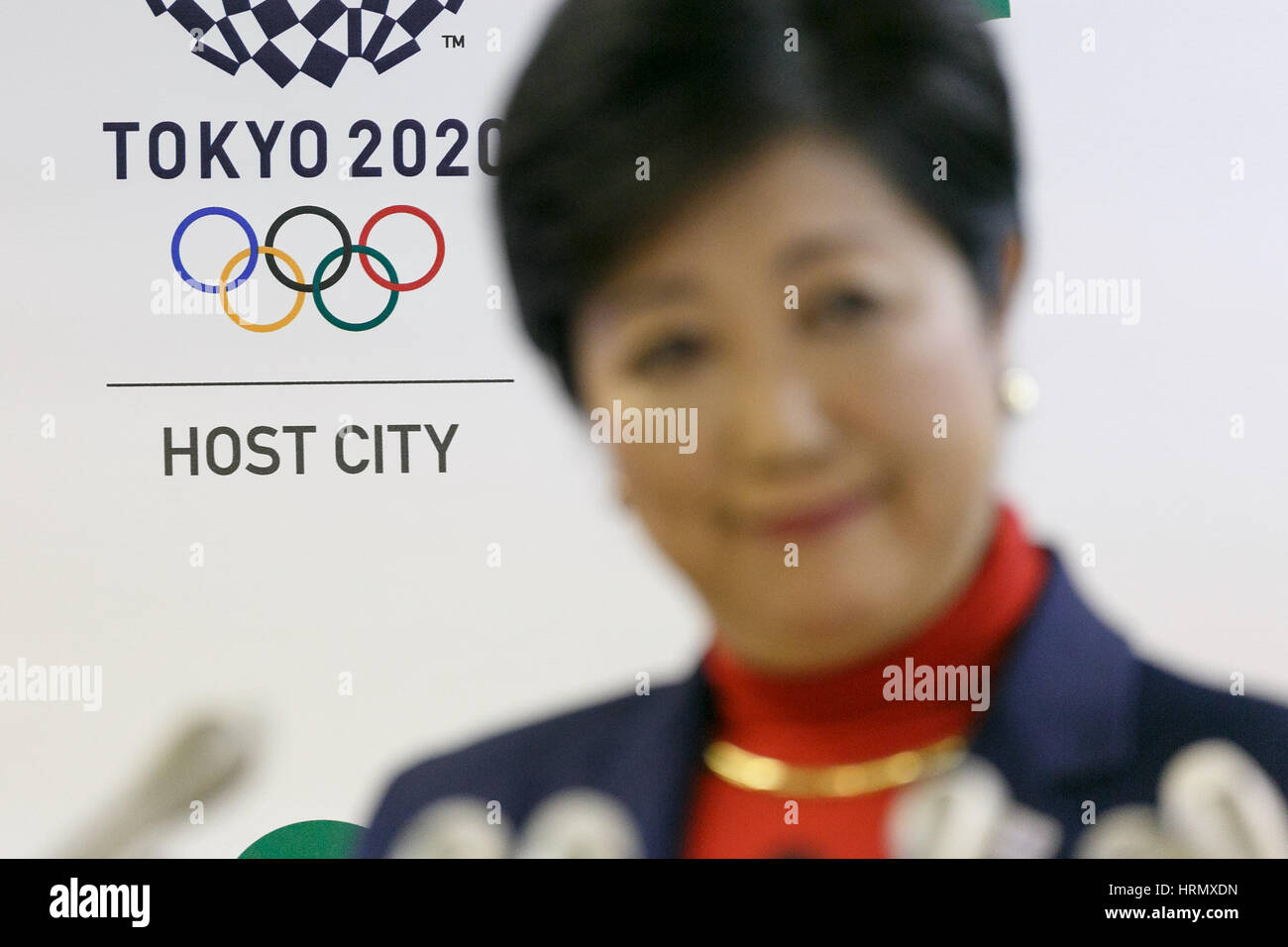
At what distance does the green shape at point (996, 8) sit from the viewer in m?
1.52

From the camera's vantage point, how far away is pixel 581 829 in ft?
5.16

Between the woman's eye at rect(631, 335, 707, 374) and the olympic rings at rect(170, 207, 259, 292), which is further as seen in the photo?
the olympic rings at rect(170, 207, 259, 292)

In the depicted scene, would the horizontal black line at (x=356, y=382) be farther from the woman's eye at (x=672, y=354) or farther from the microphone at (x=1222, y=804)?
the microphone at (x=1222, y=804)

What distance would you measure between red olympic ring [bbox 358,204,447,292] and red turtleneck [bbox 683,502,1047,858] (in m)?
0.65

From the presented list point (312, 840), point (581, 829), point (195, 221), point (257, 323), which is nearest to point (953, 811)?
point (581, 829)

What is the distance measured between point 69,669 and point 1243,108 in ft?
5.58

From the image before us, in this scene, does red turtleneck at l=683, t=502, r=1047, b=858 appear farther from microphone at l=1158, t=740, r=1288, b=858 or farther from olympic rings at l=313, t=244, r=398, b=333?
olympic rings at l=313, t=244, r=398, b=333

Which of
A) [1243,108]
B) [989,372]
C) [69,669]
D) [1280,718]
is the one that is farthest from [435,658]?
[1243,108]

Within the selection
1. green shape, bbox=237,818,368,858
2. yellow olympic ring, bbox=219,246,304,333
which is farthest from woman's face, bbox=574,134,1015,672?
green shape, bbox=237,818,368,858

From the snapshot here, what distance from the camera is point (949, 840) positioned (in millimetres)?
1515

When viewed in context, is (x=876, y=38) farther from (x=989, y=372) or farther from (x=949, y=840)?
(x=949, y=840)

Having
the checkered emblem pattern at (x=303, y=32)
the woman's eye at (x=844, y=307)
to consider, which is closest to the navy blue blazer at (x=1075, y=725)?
the woman's eye at (x=844, y=307)

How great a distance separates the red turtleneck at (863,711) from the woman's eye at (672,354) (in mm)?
394

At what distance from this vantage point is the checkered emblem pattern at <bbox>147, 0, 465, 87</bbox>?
1.60m
